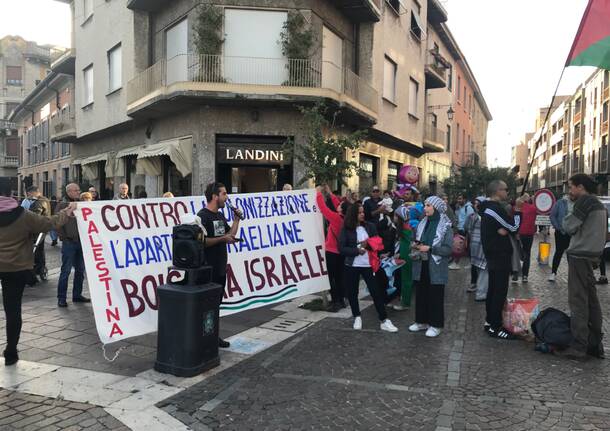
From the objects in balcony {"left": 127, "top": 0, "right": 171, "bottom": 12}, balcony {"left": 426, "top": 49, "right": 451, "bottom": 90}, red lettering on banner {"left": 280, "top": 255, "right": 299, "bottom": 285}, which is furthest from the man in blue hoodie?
balcony {"left": 426, "top": 49, "right": 451, "bottom": 90}

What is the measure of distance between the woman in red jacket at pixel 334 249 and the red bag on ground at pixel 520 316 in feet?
8.37

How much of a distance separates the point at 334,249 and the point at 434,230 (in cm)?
181

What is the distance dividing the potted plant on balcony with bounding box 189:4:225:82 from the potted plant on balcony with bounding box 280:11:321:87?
6.23ft

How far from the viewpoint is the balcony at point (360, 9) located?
52.0ft

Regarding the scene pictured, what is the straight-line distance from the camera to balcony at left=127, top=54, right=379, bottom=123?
44.3 feet

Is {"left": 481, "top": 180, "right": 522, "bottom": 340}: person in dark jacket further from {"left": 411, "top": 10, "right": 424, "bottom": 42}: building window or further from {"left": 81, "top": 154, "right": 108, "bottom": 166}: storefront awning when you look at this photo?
{"left": 81, "top": 154, "right": 108, "bottom": 166}: storefront awning

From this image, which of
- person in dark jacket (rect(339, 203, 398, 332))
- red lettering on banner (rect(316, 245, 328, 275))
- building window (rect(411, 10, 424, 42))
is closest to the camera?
person in dark jacket (rect(339, 203, 398, 332))

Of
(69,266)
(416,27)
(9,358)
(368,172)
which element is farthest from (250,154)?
(416,27)

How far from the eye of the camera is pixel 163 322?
15.9 feet

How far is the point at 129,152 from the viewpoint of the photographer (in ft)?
60.6

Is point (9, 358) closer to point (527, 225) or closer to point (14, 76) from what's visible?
point (527, 225)

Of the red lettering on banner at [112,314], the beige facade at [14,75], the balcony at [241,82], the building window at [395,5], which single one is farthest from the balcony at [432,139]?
the beige facade at [14,75]

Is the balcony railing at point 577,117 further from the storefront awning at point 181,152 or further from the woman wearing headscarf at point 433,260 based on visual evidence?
the woman wearing headscarf at point 433,260

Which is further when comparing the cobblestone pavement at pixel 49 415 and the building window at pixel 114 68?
the building window at pixel 114 68
